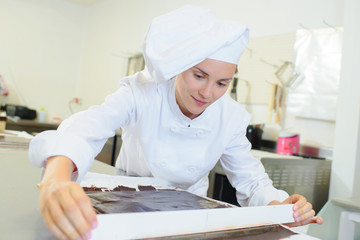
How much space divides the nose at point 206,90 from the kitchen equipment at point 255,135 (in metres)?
1.61

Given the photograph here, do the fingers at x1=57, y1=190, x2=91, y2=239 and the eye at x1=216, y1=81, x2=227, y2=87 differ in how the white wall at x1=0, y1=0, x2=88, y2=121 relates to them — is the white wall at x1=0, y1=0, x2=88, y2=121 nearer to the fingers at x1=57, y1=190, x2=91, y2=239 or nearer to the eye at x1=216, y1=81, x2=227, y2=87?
the eye at x1=216, y1=81, x2=227, y2=87

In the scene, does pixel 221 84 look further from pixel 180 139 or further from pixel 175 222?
pixel 175 222

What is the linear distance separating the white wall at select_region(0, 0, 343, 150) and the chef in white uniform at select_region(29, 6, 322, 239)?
2819 mm

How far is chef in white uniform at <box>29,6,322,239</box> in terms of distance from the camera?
0.73 metres

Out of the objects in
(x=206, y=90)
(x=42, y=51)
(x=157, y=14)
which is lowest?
(x=206, y=90)

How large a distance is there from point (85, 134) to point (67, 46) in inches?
188

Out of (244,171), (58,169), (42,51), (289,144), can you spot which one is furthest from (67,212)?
(42,51)

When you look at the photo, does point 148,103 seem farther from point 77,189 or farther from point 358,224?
point 358,224

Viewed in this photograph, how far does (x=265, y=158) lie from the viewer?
78.4 inches

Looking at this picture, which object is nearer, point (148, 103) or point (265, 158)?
point (148, 103)

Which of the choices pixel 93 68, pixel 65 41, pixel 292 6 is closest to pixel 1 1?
pixel 65 41

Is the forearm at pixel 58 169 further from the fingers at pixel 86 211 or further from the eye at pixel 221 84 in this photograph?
the eye at pixel 221 84

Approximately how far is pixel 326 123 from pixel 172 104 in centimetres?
164

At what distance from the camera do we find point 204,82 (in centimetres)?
104
